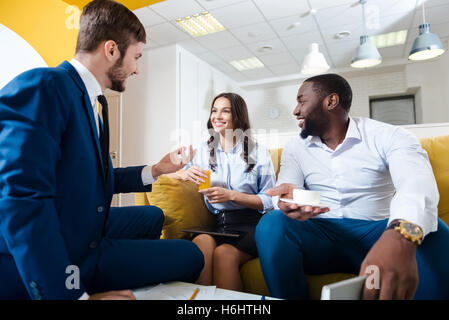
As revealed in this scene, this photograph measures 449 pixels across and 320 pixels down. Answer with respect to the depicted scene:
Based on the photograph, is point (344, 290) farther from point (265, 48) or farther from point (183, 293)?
point (265, 48)

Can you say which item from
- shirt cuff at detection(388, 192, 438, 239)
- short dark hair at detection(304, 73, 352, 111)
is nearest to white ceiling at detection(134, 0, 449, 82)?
short dark hair at detection(304, 73, 352, 111)

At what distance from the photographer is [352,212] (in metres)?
1.10

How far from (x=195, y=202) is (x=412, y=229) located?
3.35ft

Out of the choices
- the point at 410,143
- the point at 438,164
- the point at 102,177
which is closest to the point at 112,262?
the point at 102,177

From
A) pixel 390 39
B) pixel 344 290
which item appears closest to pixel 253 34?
pixel 390 39

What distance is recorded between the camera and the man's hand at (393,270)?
589mm

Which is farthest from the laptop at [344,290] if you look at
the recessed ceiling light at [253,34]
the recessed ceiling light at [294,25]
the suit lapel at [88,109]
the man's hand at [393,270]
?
the recessed ceiling light at [253,34]

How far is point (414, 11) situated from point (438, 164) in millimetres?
3431

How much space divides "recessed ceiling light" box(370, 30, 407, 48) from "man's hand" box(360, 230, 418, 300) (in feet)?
15.6

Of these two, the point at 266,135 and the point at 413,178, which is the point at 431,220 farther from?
the point at 266,135

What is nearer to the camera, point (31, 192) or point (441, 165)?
point (31, 192)

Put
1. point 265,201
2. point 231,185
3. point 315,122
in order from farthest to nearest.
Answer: point 231,185 → point 265,201 → point 315,122

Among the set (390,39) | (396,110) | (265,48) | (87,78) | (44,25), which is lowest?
(87,78)

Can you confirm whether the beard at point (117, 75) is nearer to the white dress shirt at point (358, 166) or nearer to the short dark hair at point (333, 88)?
the white dress shirt at point (358, 166)
